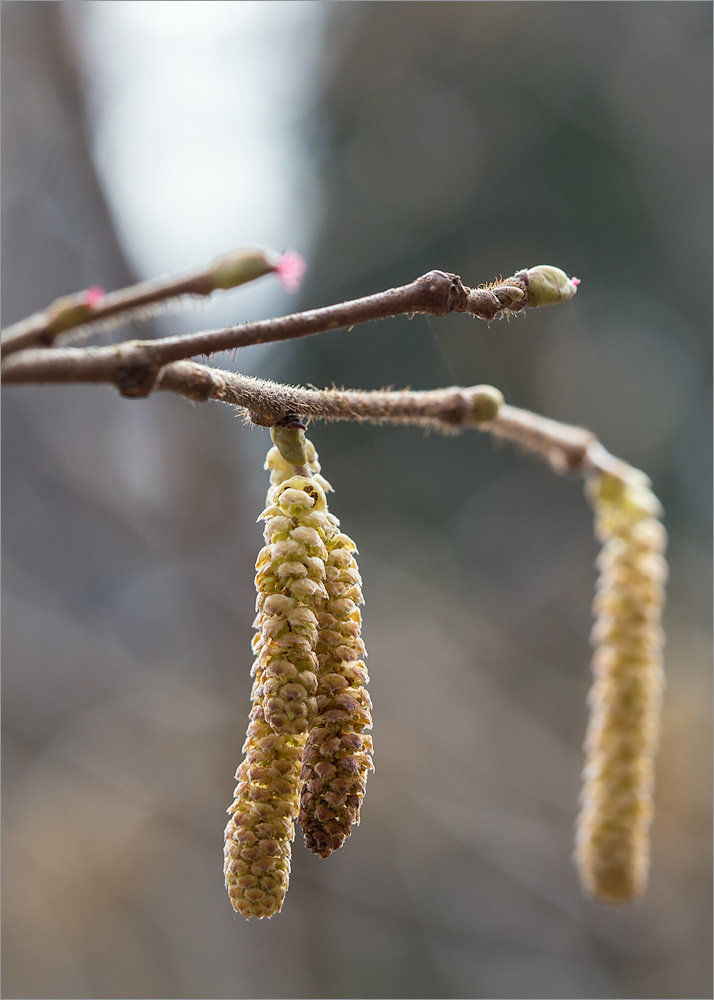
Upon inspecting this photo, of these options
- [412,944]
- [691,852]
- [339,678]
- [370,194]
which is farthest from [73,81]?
[691,852]

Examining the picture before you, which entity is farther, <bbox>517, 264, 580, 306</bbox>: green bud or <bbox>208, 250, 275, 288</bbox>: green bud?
<bbox>517, 264, 580, 306</bbox>: green bud

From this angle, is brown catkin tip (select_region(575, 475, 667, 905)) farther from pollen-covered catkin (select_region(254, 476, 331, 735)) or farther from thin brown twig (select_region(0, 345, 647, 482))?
pollen-covered catkin (select_region(254, 476, 331, 735))

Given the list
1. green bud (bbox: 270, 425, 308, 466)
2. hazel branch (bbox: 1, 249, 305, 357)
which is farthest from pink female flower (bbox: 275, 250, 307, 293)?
green bud (bbox: 270, 425, 308, 466)

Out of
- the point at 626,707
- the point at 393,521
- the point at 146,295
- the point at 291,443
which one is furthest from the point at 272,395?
the point at 393,521

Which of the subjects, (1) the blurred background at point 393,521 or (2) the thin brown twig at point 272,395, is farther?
(1) the blurred background at point 393,521

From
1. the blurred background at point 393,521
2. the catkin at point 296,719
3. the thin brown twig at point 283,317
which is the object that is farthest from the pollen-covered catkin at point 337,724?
the blurred background at point 393,521

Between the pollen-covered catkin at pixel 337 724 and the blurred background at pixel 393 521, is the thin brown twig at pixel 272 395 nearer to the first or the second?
the pollen-covered catkin at pixel 337 724

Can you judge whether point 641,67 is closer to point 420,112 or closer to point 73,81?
point 420,112
